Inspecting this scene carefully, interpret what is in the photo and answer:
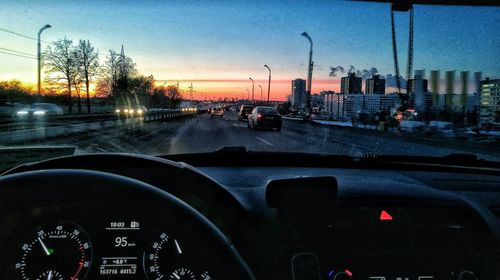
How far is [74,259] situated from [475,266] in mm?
1910

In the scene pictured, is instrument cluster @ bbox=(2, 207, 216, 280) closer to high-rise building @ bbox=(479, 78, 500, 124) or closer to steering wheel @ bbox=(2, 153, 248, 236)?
steering wheel @ bbox=(2, 153, 248, 236)

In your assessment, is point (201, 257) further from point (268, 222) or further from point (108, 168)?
point (108, 168)

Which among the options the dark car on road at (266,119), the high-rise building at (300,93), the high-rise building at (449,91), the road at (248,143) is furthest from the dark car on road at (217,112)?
the high-rise building at (449,91)


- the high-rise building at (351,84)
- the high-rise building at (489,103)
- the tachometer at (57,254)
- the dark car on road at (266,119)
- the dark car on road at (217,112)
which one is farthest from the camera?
the dark car on road at (217,112)

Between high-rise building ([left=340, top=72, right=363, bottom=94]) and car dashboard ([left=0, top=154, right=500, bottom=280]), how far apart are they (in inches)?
107

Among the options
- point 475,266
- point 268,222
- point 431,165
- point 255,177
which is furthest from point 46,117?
point 475,266

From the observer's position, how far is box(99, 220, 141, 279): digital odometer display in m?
1.86

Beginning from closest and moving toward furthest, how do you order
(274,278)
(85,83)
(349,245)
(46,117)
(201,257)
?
(201,257) < (274,278) < (349,245) < (85,83) < (46,117)

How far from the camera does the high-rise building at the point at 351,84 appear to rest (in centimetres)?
571

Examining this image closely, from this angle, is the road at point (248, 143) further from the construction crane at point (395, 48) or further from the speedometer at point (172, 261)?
the speedometer at point (172, 261)

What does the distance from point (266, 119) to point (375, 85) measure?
695 inches

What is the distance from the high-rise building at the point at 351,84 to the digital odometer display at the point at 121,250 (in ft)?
13.9

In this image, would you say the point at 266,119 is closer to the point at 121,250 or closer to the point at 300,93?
the point at 300,93

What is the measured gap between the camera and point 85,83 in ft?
16.4
